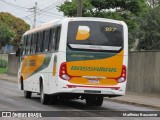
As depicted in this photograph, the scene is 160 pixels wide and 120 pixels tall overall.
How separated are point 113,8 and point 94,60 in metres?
23.7

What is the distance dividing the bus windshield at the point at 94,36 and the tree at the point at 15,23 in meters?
77.8

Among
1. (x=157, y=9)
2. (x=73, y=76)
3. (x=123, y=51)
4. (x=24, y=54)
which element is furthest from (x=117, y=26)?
(x=157, y=9)

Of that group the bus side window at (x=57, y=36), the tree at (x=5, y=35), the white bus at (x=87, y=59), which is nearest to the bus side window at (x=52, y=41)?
the white bus at (x=87, y=59)

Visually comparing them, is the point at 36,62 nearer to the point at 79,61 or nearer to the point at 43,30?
the point at 43,30

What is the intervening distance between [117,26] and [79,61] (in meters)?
2.03

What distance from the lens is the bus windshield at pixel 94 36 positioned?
19.1 metres

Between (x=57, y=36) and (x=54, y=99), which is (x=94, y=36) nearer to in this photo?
(x=57, y=36)

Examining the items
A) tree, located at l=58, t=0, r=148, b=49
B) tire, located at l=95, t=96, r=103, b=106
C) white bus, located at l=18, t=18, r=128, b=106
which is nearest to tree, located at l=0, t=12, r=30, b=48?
tree, located at l=58, t=0, r=148, b=49

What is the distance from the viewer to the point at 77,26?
62.9 ft

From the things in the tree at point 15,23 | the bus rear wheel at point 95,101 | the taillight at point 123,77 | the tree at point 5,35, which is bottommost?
the bus rear wheel at point 95,101

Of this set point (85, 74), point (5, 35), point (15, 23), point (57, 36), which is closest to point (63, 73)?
point (85, 74)

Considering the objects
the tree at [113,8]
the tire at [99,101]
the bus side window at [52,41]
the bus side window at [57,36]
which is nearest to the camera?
the bus side window at [57,36]

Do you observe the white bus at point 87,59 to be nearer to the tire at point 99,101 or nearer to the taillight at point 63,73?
the taillight at point 63,73

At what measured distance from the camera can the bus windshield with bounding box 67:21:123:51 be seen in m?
19.1
